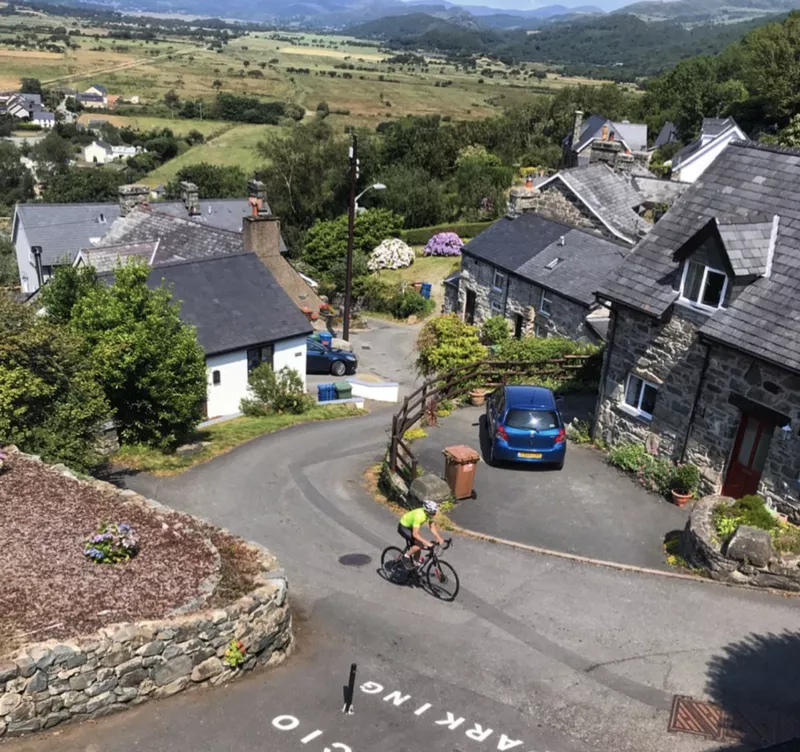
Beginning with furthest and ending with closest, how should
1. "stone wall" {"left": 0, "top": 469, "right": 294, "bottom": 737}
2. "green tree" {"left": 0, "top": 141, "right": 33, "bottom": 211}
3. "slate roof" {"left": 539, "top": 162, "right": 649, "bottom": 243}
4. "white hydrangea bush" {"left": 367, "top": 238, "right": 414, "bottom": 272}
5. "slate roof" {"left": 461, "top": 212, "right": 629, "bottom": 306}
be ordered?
"green tree" {"left": 0, "top": 141, "right": 33, "bottom": 211}, "white hydrangea bush" {"left": 367, "top": 238, "right": 414, "bottom": 272}, "slate roof" {"left": 539, "top": 162, "right": 649, "bottom": 243}, "slate roof" {"left": 461, "top": 212, "right": 629, "bottom": 306}, "stone wall" {"left": 0, "top": 469, "right": 294, "bottom": 737}

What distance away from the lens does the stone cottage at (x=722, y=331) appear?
15391 millimetres

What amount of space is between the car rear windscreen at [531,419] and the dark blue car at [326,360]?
54.3 feet

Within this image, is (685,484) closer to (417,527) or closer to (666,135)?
(417,527)

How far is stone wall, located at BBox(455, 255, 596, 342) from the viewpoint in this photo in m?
30.7

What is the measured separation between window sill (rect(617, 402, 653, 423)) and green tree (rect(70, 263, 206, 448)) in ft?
37.7

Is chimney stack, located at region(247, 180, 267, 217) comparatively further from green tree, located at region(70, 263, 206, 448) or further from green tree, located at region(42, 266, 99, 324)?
green tree, located at region(70, 263, 206, 448)

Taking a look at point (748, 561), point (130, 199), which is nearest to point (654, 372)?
point (748, 561)

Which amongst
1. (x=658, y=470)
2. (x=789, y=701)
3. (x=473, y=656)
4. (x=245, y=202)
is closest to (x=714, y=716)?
(x=789, y=701)

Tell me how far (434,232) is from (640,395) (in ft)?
143

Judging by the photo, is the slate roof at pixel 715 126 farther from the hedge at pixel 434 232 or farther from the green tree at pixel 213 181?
the green tree at pixel 213 181

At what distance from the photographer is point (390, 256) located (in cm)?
5403

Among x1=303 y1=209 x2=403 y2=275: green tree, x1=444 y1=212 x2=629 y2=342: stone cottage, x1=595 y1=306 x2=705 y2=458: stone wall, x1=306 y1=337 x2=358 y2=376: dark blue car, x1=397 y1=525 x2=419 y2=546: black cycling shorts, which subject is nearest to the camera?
x1=397 y1=525 x2=419 y2=546: black cycling shorts

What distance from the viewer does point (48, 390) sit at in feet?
51.3

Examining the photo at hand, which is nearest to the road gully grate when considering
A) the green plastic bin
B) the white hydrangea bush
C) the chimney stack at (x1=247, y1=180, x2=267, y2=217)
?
the green plastic bin
